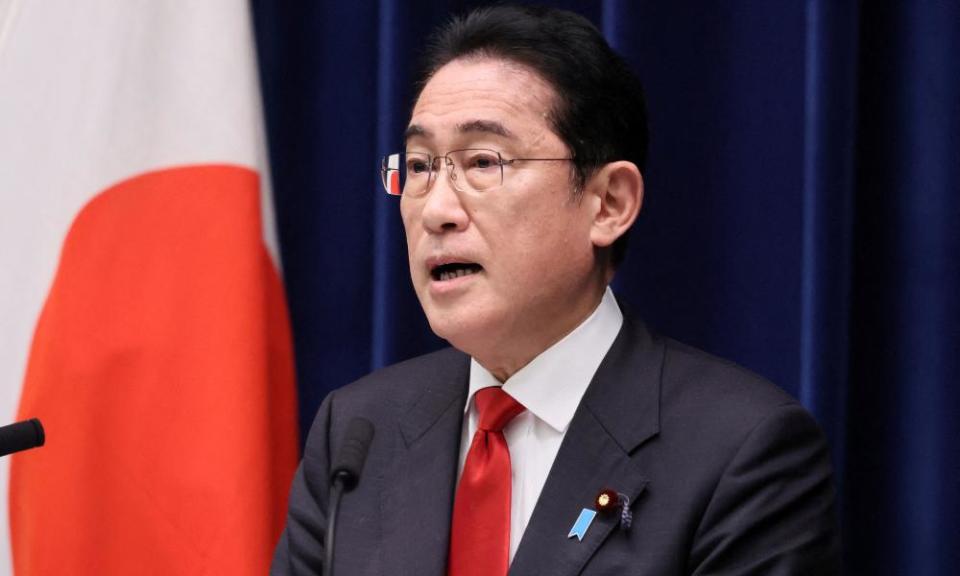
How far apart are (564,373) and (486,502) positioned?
22 centimetres

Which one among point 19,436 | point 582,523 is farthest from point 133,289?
point 582,523

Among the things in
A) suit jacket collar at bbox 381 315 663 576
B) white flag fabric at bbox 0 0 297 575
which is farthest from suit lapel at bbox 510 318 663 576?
white flag fabric at bbox 0 0 297 575

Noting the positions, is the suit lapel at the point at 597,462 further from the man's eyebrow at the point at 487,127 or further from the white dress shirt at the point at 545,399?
the man's eyebrow at the point at 487,127

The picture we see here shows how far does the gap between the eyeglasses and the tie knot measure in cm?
30

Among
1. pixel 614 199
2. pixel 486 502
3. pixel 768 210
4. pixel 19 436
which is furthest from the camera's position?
pixel 768 210

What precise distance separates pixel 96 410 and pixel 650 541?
109 centimetres

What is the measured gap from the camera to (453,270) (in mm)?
1624

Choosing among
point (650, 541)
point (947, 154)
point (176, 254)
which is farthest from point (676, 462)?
point (176, 254)

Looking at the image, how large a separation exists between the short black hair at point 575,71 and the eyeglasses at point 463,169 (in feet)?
0.18

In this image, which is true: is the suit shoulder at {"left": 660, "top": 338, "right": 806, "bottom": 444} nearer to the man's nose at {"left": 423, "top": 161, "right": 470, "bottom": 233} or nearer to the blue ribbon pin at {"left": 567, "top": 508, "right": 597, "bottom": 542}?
the blue ribbon pin at {"left": 567, "top": 508, "right": 597, "bottom": 542}

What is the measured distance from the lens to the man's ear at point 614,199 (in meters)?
1.66

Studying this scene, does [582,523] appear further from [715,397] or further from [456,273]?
[456,273]

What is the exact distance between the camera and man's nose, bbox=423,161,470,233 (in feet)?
5.20

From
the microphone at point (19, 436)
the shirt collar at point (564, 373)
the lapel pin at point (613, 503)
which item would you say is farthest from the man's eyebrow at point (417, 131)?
the microphone at point (19, 436)
